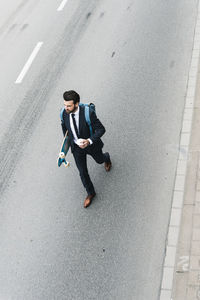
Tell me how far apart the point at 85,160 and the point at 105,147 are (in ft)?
4.35

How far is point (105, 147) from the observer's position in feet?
26.5

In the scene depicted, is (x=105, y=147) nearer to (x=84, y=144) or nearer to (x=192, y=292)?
(x=84, y=144)

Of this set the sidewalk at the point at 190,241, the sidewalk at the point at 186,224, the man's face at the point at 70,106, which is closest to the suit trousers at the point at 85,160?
the man's face at the point at 70,106

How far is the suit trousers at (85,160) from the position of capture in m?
6.64

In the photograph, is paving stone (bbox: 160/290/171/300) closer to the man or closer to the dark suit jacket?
the man

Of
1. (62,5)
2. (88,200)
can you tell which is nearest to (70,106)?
(88,200)

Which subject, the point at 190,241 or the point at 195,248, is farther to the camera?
the point at 190,241

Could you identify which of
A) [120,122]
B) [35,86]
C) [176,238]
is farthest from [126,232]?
[35,86]

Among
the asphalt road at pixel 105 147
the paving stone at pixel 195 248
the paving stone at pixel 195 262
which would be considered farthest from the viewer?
the asphalt road at pixel 105 147

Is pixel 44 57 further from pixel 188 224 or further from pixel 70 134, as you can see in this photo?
pixel 188 224

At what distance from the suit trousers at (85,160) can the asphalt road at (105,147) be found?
0.34 meters

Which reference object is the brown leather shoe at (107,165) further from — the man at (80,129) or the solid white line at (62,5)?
the solid white line at (62,5)

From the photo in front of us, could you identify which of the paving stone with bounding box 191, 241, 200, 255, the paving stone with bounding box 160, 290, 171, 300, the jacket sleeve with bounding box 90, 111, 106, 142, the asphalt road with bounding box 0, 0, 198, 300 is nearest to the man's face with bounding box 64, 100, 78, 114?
the jacket sleeve with bounding box 90, 111, 106, 142

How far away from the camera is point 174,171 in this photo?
23.9 ft
